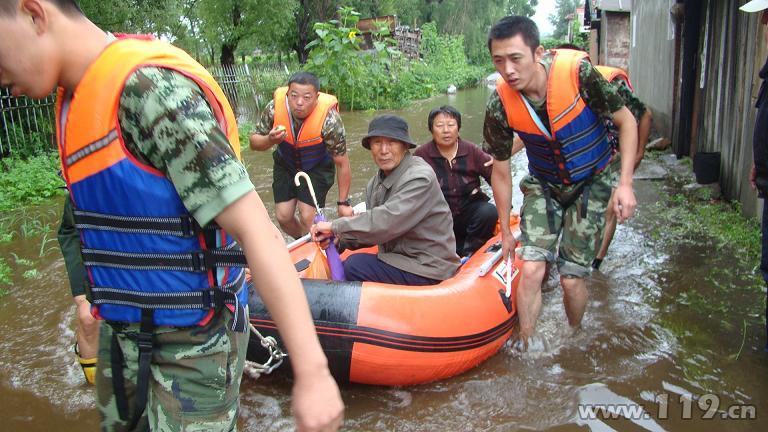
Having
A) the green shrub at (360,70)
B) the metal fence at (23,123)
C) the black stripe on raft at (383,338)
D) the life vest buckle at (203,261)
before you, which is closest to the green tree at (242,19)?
the green shrub at (360,70)

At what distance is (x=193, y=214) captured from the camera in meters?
1.29

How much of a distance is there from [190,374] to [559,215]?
270 centimetres

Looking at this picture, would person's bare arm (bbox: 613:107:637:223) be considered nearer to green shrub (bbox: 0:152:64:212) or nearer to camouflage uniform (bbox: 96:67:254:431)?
camouflage uniform (bbox: 96:67:254:431)

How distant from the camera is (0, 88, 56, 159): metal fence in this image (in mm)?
8414

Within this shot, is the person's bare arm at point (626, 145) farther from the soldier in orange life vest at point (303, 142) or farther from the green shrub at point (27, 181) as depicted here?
the green shrub at point (27, 181)

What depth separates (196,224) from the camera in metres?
1.43

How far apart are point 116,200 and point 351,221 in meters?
2.36

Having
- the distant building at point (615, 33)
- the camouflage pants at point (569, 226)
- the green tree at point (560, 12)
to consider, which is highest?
the green tree at point (560, 12)

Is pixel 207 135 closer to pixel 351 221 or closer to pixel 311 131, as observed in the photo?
pixel 351 221

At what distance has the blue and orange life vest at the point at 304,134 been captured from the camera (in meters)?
5.13

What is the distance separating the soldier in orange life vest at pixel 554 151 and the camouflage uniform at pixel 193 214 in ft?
7.58

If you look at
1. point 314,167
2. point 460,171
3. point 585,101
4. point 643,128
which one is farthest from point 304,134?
point 643,128

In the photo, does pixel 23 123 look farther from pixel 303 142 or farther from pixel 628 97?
pixel 628 97

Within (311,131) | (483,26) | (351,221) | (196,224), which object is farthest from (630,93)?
(483,26)
